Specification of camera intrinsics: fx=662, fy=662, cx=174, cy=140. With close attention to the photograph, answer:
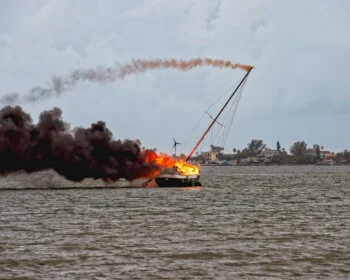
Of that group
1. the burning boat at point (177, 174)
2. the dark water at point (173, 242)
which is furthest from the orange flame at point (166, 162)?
the dark water at point (173, 242)

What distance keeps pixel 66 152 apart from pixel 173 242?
7286cm

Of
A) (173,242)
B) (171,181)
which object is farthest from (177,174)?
(173,242)

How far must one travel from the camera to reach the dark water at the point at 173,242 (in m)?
41.7

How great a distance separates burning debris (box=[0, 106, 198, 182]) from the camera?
11969 cm

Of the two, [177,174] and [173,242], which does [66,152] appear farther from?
[173,242]

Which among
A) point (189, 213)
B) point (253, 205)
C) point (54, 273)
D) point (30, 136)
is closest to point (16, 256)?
point (54, 273)

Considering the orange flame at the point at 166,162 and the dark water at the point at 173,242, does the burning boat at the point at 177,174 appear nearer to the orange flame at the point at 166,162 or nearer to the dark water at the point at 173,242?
the orange flame at the point at 166,162

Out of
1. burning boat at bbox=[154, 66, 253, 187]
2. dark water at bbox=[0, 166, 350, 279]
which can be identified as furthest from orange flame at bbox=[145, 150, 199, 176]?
dark water at bbox=[0, 166, 350, 279]

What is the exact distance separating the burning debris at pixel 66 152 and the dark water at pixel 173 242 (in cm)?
2773

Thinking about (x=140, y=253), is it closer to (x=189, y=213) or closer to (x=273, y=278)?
(x=273, y=278)

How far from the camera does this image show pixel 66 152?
12381cm

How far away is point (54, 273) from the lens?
40.7 m

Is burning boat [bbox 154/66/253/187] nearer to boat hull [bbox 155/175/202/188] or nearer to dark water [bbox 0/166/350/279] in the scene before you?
boat hull [bbox 155/175/202/188]

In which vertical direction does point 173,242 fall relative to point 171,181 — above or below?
below
